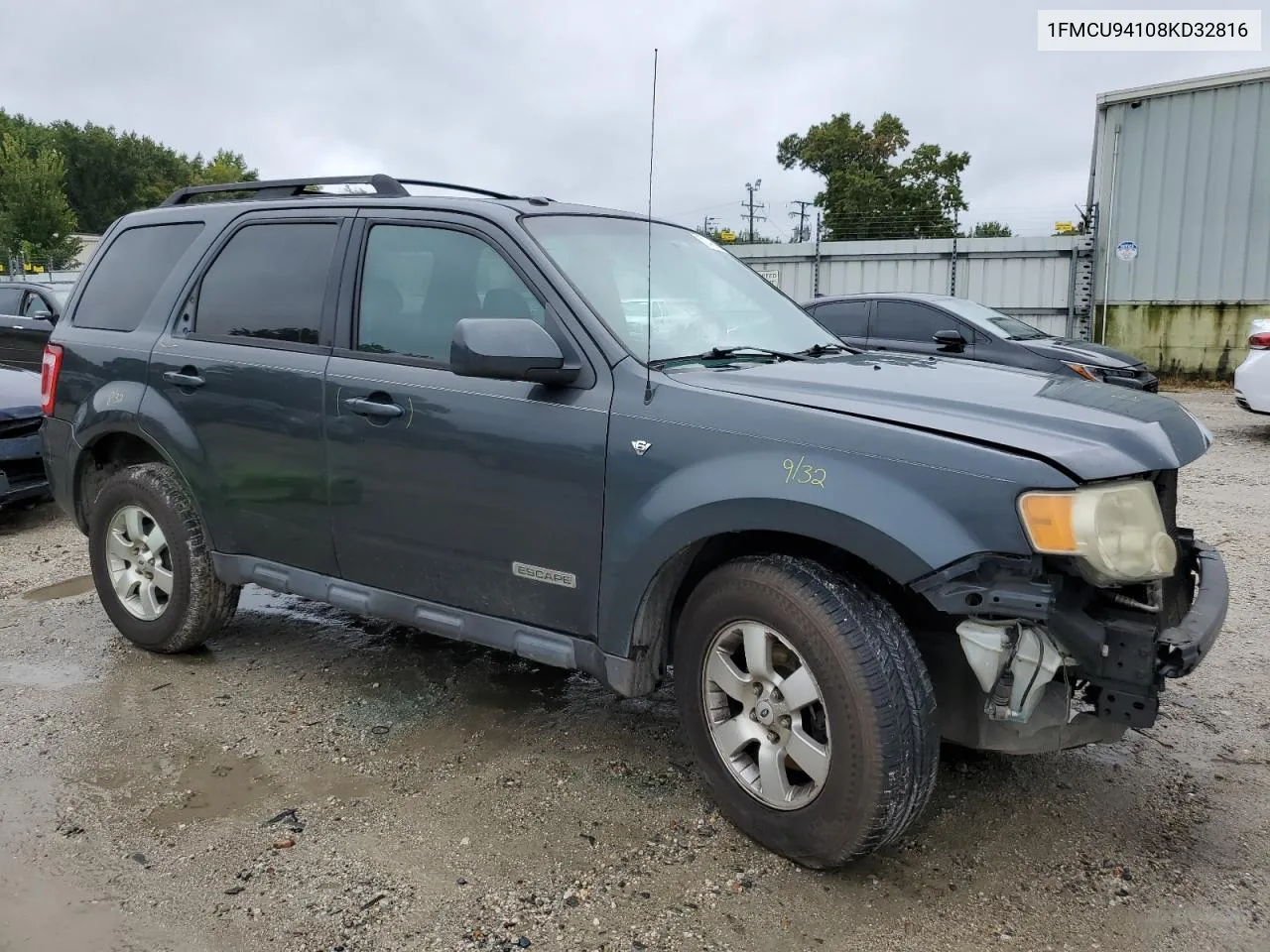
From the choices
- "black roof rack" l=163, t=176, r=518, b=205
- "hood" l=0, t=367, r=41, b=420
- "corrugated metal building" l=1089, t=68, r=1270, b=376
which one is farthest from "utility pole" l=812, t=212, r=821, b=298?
"black roof rack" l=163, t=176, r=518, b=205

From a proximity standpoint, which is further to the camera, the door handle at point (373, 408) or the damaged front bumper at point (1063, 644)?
the door handle at point (373, 408)

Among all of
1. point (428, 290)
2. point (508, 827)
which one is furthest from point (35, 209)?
point (508, 827)

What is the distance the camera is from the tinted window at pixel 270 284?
12.7 ft

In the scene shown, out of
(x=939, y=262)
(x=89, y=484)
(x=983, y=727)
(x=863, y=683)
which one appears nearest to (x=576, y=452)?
(x=863, y=683)

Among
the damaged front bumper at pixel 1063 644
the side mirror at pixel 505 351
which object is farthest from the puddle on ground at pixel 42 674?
the damaged front bumper at pixel 1063 644

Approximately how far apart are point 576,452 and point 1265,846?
2316 millimetres

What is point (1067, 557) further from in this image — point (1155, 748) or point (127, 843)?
point (127, 843)

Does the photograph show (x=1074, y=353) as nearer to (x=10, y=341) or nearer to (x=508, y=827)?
(x=508, y=827)

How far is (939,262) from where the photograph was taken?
60.0 feet

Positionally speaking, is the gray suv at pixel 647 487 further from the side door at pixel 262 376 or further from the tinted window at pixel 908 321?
the tinted window at pixel 908 321

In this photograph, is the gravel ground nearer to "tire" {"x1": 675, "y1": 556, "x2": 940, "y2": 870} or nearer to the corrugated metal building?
"tire" {"x1": 675, "y1": 556, "x2": 940, "y2": 870}

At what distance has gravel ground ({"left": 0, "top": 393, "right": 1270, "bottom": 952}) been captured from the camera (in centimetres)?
261

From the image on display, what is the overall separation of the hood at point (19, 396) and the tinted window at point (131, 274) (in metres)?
2.68

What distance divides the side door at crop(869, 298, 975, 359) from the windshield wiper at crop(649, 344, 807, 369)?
6491mm
